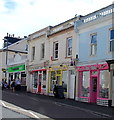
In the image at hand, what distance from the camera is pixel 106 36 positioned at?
57.8 feet

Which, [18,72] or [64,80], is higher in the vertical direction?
[18,72]

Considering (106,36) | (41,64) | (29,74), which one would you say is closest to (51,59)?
(41,64)

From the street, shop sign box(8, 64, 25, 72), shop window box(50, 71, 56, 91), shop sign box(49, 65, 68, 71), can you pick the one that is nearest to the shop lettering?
shop sign box(49, 65, 68, 71)

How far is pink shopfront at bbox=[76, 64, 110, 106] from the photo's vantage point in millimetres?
17372

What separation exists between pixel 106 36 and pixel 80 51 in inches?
128

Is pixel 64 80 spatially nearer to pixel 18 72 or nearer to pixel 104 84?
pixel 104 84

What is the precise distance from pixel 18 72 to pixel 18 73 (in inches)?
6.7

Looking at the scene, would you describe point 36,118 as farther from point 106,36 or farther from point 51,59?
point 51,59

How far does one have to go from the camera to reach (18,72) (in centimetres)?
3412

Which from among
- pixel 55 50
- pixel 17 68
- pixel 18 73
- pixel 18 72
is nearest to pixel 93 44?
pixel 55 50

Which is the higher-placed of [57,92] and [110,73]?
[110,73]

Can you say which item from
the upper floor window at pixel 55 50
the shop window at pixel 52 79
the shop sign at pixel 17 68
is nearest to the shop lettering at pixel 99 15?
the upper floor window at pixel 55 50

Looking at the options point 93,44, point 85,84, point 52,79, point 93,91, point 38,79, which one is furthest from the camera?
point 38,79

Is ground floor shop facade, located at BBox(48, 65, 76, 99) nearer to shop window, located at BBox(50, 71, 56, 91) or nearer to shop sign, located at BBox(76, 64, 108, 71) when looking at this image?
shop window, located at BBox(50, 71, 56, 91)
